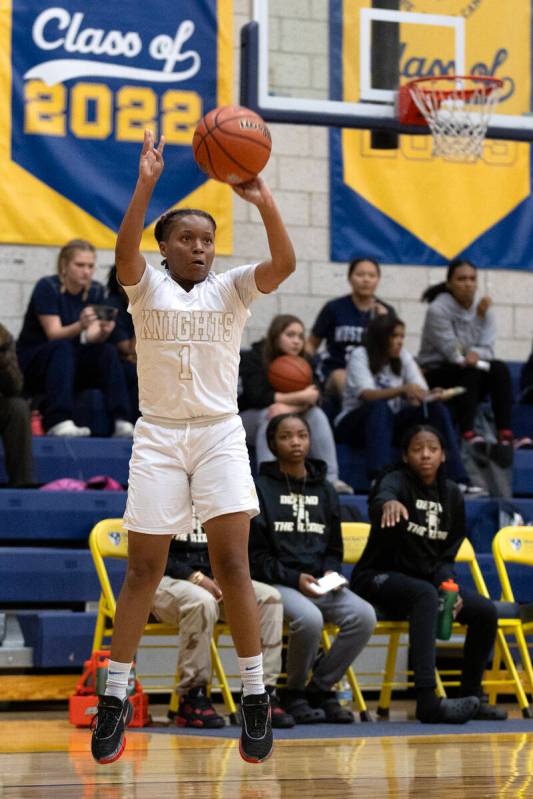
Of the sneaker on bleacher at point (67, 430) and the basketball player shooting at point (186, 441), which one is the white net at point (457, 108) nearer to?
the sneaker on bleacher at point (67, 430)

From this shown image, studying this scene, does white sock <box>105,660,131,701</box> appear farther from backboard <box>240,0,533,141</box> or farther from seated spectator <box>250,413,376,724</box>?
backboard <box>240,0,533,141</box>

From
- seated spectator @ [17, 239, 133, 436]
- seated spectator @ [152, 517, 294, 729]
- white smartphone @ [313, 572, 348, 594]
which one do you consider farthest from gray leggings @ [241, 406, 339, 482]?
seated spectator @ [152, 517, 294, 729]

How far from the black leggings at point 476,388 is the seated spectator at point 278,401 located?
1015 mm

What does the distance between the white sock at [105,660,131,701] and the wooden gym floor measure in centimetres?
25

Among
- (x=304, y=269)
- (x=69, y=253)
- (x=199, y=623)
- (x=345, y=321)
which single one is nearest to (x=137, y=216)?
(x=199, y=623)

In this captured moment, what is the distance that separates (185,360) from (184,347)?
0.14 feet

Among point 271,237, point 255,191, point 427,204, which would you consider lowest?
point 271,237

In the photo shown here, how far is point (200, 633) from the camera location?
5.83 metres

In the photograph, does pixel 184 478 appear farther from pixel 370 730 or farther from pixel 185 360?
pixel 370 730

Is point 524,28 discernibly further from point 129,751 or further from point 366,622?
point 129,751

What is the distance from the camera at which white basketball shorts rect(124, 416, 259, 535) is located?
4.20m

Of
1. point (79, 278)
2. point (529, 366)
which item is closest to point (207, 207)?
point (79, 278)

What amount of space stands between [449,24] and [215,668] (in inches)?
147

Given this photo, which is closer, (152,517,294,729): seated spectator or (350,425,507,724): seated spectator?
(152,517,294,729): seated spectator
